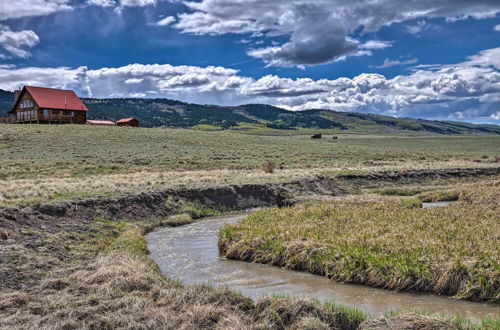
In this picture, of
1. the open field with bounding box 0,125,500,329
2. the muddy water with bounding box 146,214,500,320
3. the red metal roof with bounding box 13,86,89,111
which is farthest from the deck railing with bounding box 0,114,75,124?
the muddy water with bounding box 146,214,500,320

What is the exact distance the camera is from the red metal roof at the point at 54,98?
90.9 metres

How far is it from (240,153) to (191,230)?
4545 centimetres

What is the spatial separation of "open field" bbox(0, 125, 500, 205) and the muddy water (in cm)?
987

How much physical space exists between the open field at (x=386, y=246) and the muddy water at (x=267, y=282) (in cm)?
44

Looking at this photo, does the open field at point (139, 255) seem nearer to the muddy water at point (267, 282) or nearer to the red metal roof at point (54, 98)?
the muddy water at point (267, 282)

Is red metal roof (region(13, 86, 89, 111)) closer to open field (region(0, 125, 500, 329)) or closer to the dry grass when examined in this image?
open field (region(0, 125, 500, 329))

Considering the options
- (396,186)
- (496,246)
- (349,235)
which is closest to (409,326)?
(496,246)

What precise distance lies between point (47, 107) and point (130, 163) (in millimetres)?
47566

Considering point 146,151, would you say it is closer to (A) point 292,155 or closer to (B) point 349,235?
(A) point 292,155

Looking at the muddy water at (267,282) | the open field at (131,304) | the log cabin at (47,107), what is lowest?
the muddy water at (267,282)

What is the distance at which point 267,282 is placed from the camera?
49.6 feet

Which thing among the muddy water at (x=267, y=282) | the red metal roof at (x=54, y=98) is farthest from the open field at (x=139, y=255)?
the red metal roof at (x=54, y=98)

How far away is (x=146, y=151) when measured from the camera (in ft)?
214

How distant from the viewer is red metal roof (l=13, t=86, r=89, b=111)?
9088 cm
